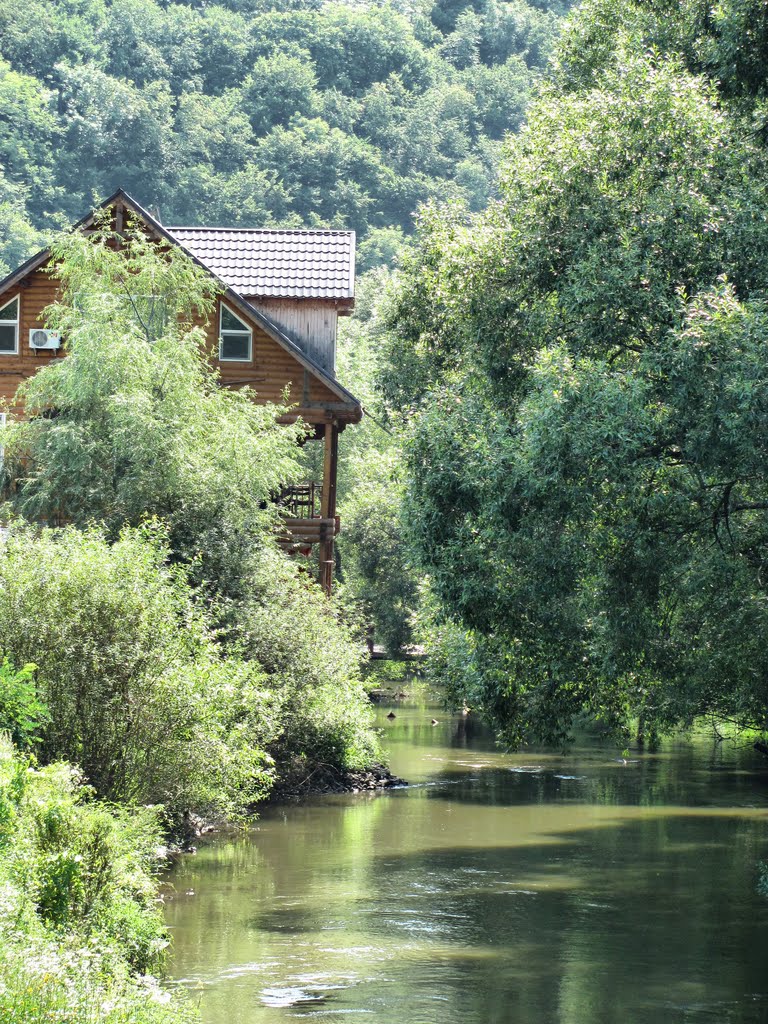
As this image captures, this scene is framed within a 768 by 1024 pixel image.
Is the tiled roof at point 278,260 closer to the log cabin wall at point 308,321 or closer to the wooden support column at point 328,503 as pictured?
the log cabin wall at point 308,321

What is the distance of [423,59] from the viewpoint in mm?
125312

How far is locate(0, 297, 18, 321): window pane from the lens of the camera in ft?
107

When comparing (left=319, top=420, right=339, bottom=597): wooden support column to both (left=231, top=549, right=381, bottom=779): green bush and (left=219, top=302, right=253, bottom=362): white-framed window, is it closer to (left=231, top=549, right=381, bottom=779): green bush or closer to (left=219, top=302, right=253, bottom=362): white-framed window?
(left=219, top=302, right=253, bottom=362): white-framed window

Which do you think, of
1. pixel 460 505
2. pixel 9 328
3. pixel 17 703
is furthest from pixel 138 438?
pixel 9 328

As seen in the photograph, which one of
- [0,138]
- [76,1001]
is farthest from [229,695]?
[0,138]

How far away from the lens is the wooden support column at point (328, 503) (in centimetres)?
3147

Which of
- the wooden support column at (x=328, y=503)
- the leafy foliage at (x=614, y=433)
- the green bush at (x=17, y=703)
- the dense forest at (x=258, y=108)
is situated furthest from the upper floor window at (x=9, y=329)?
the dense forest at (x=258, y=108)

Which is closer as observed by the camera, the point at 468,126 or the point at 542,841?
the point at 542,841

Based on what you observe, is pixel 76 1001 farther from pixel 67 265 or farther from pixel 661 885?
pixel 67 265

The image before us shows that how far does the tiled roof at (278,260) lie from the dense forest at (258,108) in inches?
2140

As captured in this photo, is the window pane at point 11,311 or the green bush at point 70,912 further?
the window pane at point 11,311

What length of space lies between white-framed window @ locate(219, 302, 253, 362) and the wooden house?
22 millimetres

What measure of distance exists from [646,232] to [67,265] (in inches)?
553

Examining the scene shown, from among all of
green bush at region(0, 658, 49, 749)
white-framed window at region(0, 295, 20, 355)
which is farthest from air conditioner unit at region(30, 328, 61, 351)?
green bush at region(0, 658, 49, 749)
